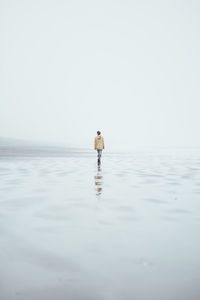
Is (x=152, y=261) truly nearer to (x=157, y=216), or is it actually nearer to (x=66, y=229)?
(x=66, y=229)

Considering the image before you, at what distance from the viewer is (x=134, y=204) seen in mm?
8477

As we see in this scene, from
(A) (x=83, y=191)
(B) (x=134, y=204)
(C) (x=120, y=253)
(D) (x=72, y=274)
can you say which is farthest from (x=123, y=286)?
(A) (x=83, y=191)

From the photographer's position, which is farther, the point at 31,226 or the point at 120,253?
the point at 31,226

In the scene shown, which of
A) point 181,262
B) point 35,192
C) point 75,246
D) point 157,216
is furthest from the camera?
point 35,192

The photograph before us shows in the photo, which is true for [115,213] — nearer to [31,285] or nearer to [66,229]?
[66,229]

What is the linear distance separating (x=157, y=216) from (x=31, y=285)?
424cm

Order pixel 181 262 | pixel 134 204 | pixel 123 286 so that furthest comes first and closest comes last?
pixel 134 204 → pixel 181 262 → pixel 123 286

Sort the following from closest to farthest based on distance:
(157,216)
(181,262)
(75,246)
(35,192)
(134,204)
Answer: (181,262)
(75,246)
(157,216)
(134,204)
(35,192)

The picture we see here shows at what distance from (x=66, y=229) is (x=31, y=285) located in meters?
2.42

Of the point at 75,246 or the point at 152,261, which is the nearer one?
the point at 152,261

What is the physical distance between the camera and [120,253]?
15.6 feet

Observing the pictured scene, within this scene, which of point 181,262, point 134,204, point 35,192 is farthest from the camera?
point 35,192

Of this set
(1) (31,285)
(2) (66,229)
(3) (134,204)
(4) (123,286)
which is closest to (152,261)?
(4) (123,286)

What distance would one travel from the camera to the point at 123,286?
3633 mm
